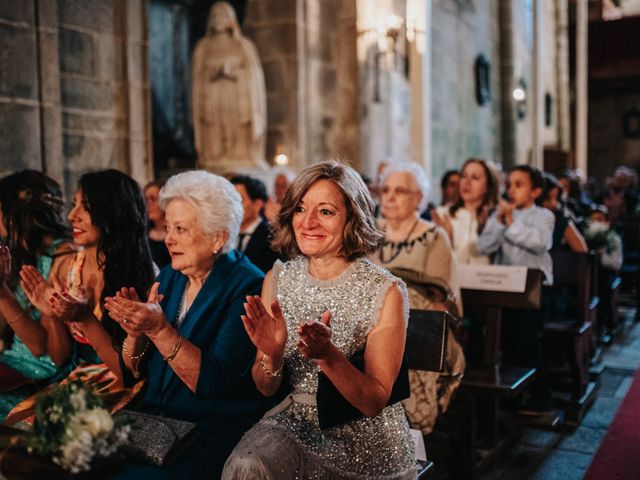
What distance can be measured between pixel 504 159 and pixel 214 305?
49.7 ft

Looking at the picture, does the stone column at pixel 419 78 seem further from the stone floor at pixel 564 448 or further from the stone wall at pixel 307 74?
the stone floor at pixel 564 448

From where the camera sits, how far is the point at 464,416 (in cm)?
403

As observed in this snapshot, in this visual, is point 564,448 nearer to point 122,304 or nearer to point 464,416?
point 464,416

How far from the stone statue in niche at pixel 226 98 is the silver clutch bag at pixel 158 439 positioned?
6.07m

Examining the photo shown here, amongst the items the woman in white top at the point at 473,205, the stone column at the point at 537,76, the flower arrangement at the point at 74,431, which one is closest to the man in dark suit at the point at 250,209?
the woman in white top at the point at 473,205

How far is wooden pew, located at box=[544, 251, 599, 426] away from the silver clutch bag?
3.40 m

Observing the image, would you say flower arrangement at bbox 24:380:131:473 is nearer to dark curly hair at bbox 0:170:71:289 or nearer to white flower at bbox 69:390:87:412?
white flower at bbox 69:390:87:412

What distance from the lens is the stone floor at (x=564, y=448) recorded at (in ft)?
14.0

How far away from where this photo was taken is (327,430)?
2471 mm

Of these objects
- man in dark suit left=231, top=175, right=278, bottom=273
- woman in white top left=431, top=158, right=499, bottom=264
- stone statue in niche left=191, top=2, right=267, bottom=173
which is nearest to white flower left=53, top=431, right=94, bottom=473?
man in dark suit left=231, top=175, right=278, bottom=273

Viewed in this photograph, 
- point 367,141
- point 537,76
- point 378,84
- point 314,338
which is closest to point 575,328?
point 314,338

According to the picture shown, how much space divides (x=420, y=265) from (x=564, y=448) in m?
1.53

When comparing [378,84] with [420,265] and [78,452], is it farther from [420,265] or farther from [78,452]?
[78,452]

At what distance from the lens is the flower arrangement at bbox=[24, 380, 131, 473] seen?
185 centimetres
